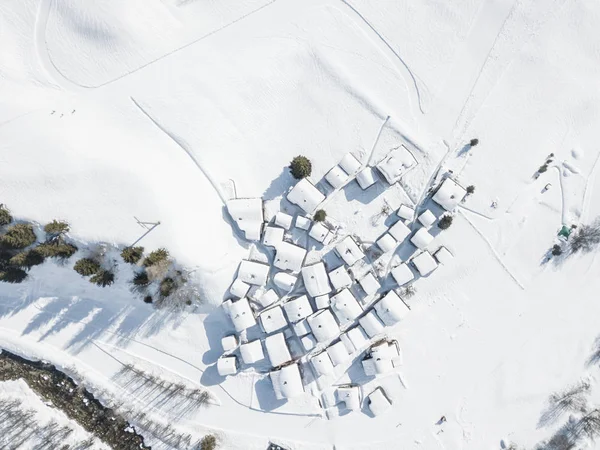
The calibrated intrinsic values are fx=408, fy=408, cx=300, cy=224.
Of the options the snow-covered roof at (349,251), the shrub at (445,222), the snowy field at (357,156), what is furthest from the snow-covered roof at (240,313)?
the shrub at (445,222)

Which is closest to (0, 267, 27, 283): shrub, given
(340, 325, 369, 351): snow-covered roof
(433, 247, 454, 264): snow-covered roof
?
(340, 325, 369, 351): snow-covered roof

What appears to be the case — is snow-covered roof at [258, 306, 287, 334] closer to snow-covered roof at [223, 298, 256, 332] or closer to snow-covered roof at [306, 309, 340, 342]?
snow-covered roof at [223, 298, 256, 332]

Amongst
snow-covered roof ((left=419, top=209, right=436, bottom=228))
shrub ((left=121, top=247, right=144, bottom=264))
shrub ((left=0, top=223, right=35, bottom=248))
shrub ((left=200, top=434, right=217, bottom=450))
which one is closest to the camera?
shrub ((left=0, top=223, right=35, bottom=248))

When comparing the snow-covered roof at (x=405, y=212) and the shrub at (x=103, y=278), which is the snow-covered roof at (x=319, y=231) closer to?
the snow-covered roof at (x=405, y=212)

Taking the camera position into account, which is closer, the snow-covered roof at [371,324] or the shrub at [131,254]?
the shrub at [131,254]

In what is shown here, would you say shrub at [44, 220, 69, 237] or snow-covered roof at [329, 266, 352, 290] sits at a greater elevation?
shrub at [44, 220, 69, 237]

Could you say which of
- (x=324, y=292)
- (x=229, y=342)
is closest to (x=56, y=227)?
(x=229, y=342)

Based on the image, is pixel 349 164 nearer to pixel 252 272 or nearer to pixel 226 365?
pixel 252 272
